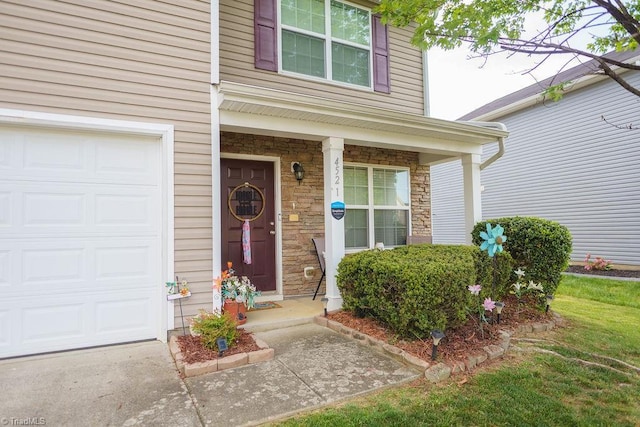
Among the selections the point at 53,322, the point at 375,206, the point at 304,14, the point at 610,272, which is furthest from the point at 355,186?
the point at 610,272

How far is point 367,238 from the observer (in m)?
6.36

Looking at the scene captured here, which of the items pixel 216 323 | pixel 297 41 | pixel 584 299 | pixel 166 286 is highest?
pixel 297 41

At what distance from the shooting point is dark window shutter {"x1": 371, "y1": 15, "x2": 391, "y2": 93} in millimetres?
6215

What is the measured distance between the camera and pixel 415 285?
3326 mm

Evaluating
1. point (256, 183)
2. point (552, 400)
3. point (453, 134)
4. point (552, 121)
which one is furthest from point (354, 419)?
point (552, 121)

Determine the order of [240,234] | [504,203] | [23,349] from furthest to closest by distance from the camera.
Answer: [504,203]
[240,234]
[23,349]

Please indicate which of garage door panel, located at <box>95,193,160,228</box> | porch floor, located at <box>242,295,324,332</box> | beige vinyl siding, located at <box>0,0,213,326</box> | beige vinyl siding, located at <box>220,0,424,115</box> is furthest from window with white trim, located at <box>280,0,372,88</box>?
porch floor, located at <box>242,295,324,332</box>

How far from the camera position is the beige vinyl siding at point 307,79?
199 inches

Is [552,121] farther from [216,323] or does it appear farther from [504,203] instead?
[216,323]

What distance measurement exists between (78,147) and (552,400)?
4600 millimetres

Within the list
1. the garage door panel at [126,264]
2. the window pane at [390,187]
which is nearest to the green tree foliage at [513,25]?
the window pane at [390,187]

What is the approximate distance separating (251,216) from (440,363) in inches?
132

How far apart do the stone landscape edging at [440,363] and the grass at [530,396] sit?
0.09 meters

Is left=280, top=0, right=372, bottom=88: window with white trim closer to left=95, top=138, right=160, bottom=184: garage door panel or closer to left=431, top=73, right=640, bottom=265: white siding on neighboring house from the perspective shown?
left=95, top=138, right=160, bottom=184: garage door panel
